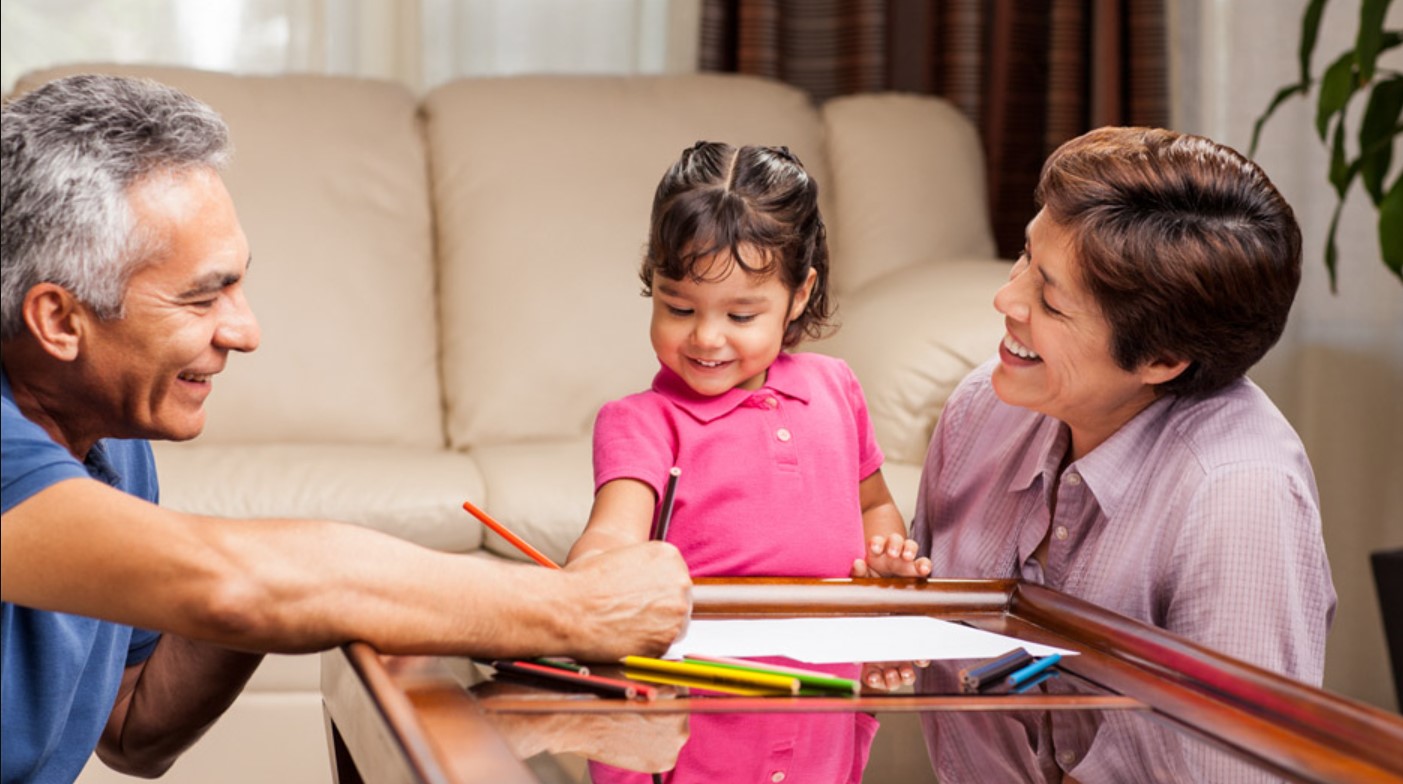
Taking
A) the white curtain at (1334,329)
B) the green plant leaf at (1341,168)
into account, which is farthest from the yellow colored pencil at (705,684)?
the white curtain at (1334,329)

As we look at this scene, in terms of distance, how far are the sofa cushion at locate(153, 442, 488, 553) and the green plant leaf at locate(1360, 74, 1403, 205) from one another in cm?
155

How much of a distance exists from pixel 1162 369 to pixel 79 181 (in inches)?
34.8

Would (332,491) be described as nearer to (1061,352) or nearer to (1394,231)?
(1061,352)

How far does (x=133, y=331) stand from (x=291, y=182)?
1.96 m

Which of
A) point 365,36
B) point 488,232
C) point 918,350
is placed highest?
point 365,36

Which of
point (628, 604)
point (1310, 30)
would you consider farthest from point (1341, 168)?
point (628, 604)

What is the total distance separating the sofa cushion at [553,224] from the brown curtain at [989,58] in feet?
1.42

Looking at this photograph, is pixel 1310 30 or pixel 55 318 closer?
pixel 55 318

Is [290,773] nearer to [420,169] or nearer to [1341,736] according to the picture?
[420,169]

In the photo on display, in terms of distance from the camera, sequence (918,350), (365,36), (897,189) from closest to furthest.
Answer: (918,350) → (897,189) → (365,36)

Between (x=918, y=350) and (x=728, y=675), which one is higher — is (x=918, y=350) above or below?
below

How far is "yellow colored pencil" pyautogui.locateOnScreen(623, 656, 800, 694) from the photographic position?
Result: 36.7 inches

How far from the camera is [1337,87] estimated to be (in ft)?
8.05

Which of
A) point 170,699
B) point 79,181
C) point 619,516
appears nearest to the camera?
point 79,181
